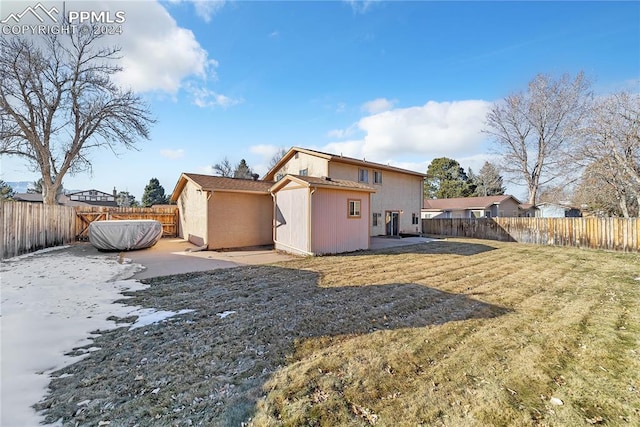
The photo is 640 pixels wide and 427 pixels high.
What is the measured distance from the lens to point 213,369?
291 cm

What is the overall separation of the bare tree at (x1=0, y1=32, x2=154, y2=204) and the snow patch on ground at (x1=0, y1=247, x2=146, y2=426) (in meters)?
11.0

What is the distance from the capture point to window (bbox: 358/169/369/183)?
55.9 ft

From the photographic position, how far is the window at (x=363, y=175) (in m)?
17.0

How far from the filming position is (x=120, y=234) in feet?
36.7

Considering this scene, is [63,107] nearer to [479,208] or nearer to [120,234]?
[120,234]

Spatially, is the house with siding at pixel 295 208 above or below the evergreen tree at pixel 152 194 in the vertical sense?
below

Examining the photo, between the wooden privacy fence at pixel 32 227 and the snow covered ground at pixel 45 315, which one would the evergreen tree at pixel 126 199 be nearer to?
the wooden privacy fence at pixel 32 227

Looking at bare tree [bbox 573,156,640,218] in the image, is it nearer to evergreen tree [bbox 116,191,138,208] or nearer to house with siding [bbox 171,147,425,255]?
house with siding [bbox 171,147,425,255]

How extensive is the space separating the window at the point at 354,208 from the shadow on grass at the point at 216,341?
537 centimetres

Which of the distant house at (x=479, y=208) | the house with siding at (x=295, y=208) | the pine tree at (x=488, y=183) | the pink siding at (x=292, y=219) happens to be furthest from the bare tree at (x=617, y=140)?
the pine tree at (x=488, y=183)

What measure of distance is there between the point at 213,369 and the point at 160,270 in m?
5.95

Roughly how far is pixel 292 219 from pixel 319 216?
138cm

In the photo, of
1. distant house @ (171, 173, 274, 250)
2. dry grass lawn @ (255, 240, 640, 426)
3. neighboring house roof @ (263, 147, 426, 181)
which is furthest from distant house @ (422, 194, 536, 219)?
dry grass lawn @ (255, 240, 640, 426)

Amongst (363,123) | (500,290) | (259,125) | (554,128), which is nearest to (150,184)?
(259,125)
